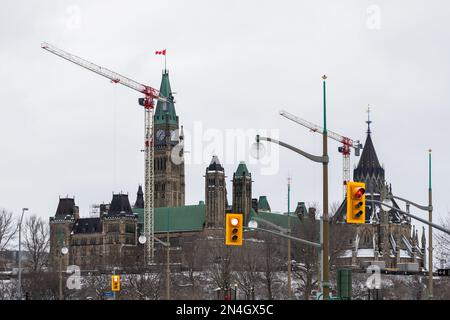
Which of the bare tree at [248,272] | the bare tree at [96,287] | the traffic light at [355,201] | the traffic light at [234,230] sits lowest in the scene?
the bare tree at [96,287]

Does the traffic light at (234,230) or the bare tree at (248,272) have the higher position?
the traffic light at (234,230)

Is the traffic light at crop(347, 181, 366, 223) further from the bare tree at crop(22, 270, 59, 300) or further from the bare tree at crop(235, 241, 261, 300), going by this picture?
the bare tree at crop(22, 270, 59, 300)

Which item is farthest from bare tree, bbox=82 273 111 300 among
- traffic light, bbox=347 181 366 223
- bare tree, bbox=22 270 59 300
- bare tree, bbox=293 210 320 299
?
traffic light, bbox=347 181 366 223

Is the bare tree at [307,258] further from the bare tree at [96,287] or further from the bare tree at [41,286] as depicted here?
the bare tree at [41,286]

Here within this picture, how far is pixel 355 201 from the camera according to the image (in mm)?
36156

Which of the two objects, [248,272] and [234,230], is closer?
[234,230]

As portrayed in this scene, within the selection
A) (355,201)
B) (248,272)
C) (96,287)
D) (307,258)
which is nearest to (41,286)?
(96,287)

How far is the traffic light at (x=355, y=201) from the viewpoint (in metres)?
35.9

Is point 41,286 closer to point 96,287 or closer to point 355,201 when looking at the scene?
point 96,287

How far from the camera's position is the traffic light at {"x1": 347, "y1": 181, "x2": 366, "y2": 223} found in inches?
1412

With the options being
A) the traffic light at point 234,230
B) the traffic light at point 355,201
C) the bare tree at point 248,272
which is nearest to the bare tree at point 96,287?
the bare tree at point 248,272
